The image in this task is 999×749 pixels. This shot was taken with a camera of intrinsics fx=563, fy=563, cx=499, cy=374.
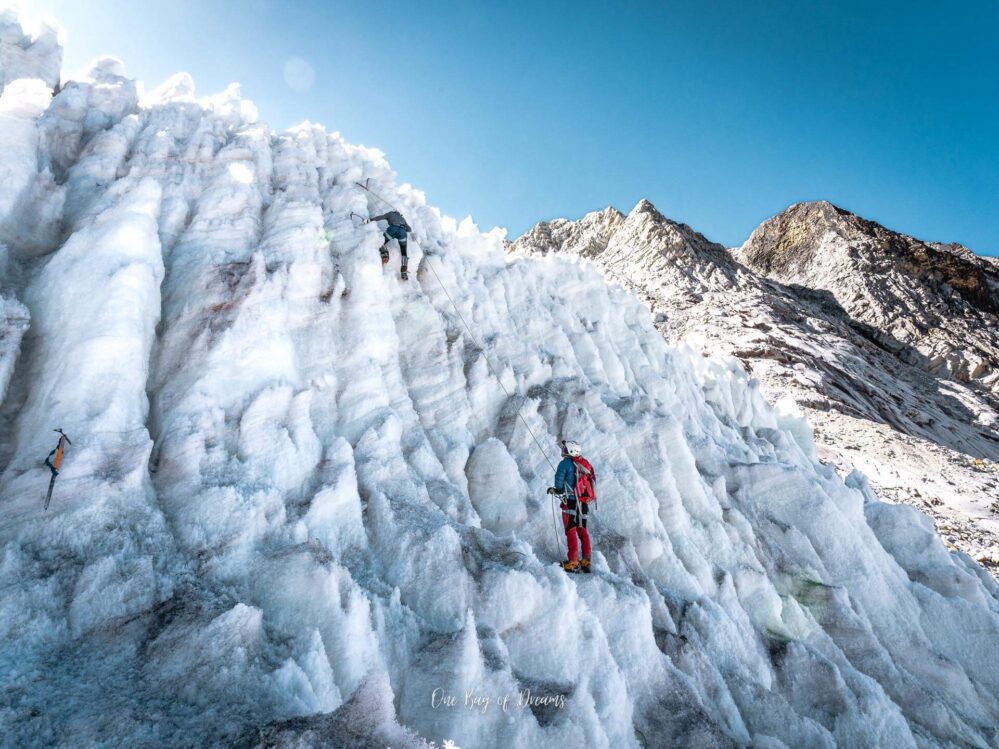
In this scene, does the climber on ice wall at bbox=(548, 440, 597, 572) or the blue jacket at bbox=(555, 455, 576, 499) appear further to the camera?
the blue jacket at bbox=(555, 455, 576, 499)

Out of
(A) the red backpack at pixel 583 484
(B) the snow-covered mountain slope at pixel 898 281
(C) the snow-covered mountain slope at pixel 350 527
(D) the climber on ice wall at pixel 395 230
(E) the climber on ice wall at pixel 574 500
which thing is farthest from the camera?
(B) the snow-covered mountain slope at pixel 898 281

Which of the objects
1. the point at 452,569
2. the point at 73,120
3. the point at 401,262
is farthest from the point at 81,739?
the point at 73,120

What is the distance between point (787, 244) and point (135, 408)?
93.9 metres

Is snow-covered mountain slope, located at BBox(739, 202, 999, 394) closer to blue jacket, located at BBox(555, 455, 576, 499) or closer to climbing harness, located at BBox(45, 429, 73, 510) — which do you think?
blue jacket, located at BBox(555, 455, 576, 499)

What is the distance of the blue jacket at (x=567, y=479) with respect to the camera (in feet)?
27.7

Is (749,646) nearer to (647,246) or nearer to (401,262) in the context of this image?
(401,262)

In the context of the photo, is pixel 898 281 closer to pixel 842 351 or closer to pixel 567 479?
pixel 842 351

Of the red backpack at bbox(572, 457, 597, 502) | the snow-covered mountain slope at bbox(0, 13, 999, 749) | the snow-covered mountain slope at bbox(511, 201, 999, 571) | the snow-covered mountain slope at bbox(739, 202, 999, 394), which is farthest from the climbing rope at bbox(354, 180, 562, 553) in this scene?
the snow-covered mountain slope at bbox(739, 202, 999, 394)

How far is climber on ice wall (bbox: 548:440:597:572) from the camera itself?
8.10m

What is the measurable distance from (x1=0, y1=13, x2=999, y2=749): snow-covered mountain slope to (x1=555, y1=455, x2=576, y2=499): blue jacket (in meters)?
0.84

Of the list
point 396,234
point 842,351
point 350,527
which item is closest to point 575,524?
point 350,527

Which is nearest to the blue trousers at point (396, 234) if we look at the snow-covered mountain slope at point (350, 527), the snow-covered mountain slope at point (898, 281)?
the snow-covered mountain slope at point (350, 527)

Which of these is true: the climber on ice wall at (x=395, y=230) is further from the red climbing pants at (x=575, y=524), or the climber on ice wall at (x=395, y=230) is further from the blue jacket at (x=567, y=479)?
the red climbing pants at (x=575, y=524)

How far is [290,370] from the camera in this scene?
9.14 metres
